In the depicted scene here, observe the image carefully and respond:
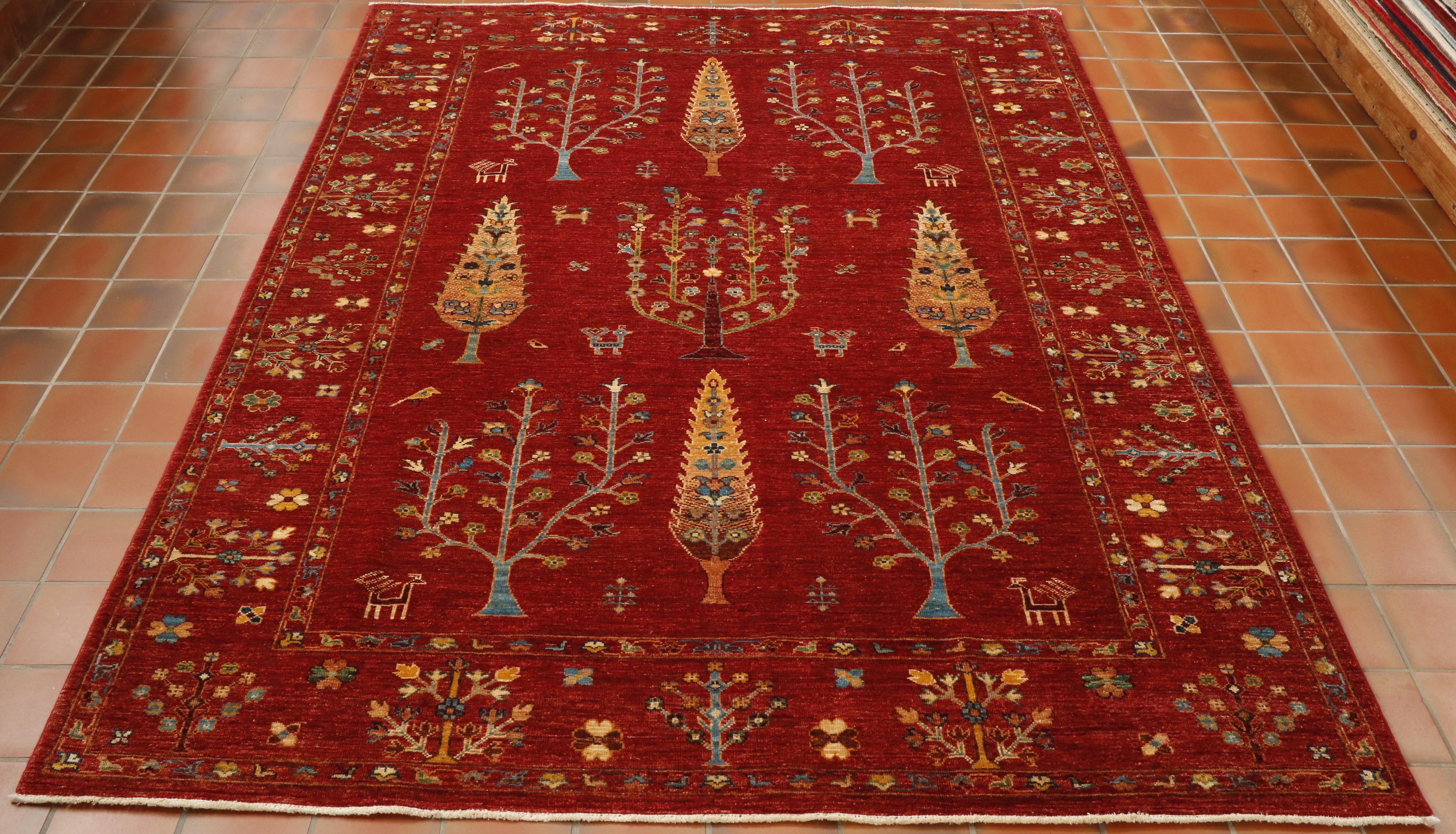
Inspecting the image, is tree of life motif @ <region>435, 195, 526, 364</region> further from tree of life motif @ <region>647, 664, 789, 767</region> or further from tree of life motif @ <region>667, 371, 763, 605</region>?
tree of life motif @ <region>647, 664, 789, 767</region>

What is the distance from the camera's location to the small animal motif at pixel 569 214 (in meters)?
3.26

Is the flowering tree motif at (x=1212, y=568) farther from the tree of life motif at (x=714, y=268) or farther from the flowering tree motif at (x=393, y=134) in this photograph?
the flowering tree motif at (x=393, y=134)

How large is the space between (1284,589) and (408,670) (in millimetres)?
1699

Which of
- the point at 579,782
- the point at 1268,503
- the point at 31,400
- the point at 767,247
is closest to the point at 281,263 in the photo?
the point at 31,400

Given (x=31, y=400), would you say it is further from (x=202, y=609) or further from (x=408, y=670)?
(x=408, y=670)

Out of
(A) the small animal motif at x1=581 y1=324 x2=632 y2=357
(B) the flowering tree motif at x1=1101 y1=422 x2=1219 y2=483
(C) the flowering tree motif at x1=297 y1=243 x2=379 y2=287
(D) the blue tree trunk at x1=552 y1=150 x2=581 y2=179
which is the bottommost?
(C) the flowering tree motif at x1=297 y1=243 x2=379 y2=287

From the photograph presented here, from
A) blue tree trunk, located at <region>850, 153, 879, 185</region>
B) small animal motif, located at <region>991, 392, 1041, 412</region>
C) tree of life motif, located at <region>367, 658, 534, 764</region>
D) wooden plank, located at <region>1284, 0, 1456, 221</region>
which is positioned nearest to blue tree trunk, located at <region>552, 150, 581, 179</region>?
blue tree trunk, located at <region>850, 153, 879, 185</region>

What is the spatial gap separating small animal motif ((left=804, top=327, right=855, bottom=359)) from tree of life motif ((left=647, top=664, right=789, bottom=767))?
3.08 ft

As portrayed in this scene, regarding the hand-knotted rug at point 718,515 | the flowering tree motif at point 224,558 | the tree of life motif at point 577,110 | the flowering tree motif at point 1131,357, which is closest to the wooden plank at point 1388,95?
the hand-knotted rug at point 718,515

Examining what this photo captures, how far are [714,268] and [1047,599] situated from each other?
127 centimetres

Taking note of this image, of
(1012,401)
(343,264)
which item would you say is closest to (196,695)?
(343,264)

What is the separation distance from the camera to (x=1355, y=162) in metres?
3.64

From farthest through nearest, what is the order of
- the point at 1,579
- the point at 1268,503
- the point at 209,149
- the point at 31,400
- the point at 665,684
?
1. the point at 209,149
2. the point at 31,400
3. the point at 1268,503
4. the point at 1,579
5. the point at 665,684

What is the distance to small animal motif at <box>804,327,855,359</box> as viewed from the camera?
286 centimetres
